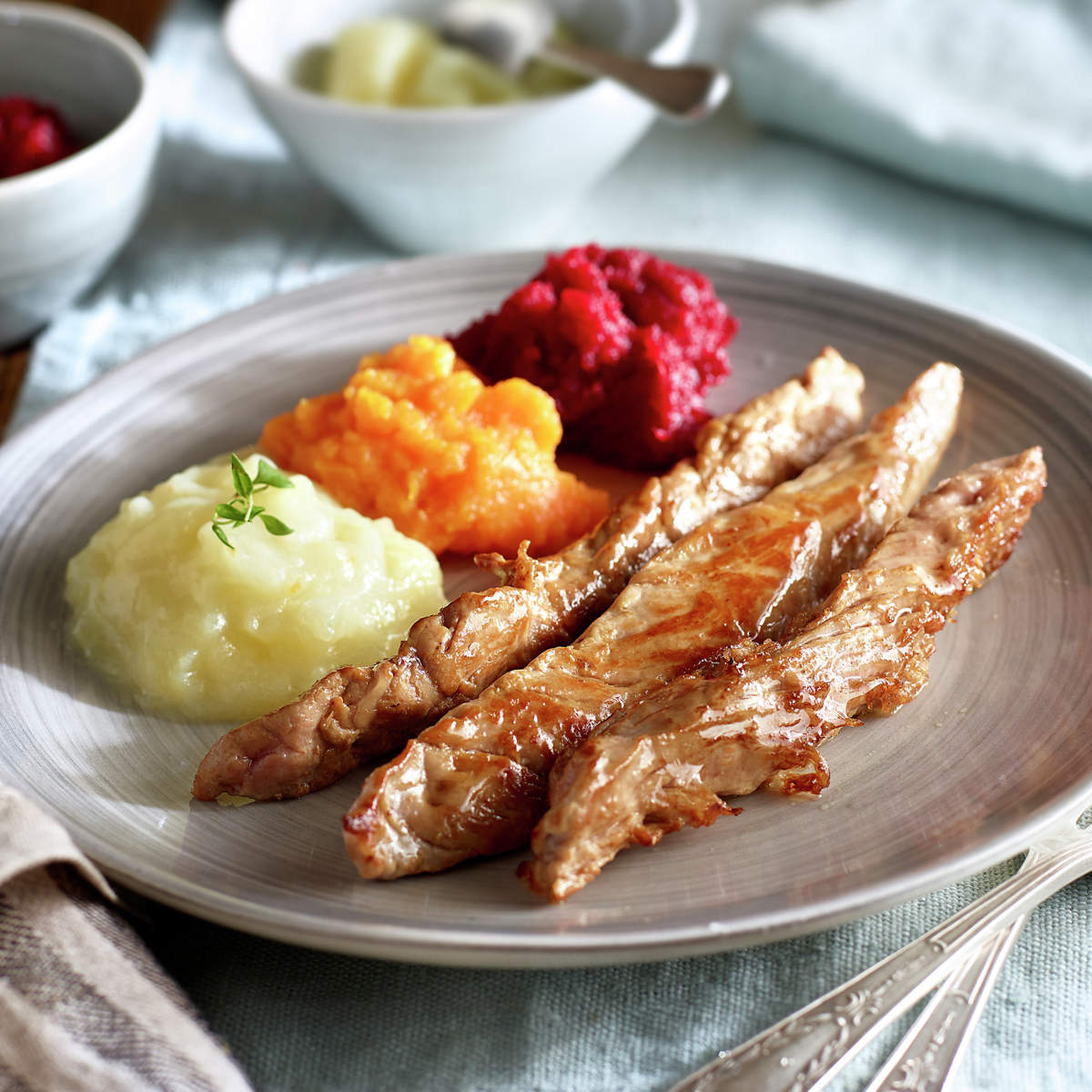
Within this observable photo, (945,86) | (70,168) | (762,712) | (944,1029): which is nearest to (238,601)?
(762,712)

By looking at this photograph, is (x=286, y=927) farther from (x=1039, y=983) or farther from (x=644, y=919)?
(x=1039, y=983)

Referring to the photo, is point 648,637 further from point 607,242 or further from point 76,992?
point 607,242

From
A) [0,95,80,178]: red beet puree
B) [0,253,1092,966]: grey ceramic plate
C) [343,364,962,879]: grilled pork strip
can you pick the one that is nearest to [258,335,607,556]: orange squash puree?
[343,364,962,879]: grilled pork strip

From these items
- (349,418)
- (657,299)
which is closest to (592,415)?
(657,299)

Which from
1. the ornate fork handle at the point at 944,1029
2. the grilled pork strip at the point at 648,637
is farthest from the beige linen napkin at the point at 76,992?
the ornate fork handle at the point at 944,1029

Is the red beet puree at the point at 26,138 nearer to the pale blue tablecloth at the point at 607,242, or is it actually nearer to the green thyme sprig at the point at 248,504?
the pale blue tablecloth at the point at 607,242

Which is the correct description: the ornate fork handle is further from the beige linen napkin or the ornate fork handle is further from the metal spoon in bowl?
the metal spoon in bowl
